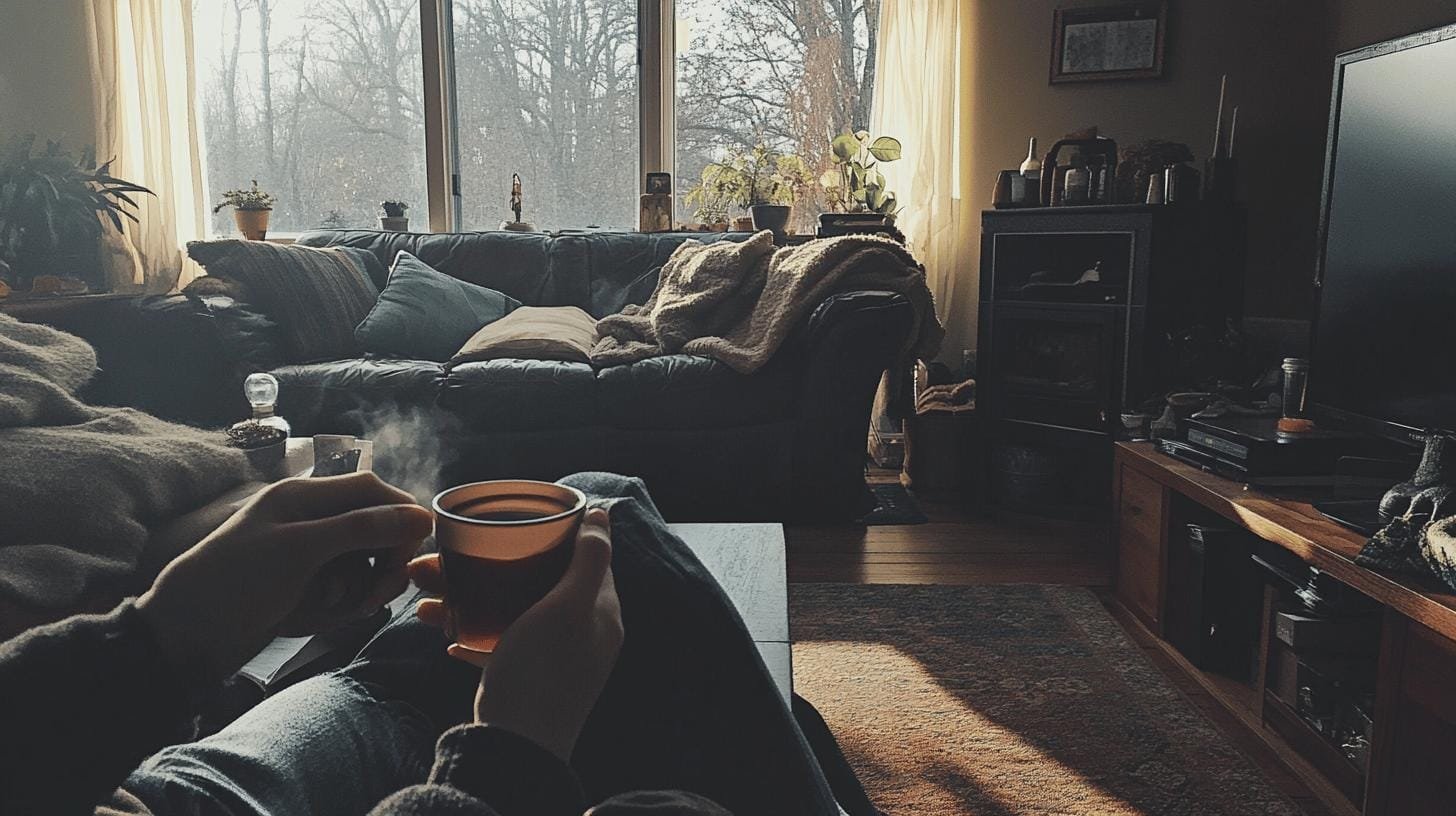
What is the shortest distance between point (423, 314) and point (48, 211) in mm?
1269

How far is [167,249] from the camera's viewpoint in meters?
3.98

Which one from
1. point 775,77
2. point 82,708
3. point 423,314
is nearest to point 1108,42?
point 775,77

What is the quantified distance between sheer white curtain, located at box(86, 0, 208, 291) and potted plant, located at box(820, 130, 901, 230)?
2581mm

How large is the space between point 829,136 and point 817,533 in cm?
196

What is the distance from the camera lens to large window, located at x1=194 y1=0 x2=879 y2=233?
4.21 metres

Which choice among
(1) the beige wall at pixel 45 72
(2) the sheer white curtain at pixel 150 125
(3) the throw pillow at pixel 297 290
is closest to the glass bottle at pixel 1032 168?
(3) the throw pillow at pixel 297 290

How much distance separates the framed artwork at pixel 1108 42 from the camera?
3492 mm

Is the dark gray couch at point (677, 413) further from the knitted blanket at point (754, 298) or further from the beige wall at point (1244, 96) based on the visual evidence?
the beige wall at point (1244, 96)

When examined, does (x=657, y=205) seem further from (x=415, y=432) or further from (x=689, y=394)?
(x=415, y=432)

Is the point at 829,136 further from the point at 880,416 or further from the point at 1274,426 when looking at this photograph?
the point at 1274,426

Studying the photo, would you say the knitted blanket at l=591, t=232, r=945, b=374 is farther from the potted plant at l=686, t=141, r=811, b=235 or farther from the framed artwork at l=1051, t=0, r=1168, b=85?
the framed artwork at l=1051, t=0, r=1168, b=85

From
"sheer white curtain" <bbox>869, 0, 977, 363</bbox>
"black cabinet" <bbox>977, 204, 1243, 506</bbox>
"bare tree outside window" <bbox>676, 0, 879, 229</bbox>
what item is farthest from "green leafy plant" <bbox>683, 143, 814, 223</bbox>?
"black cabinet" <bbox>977, 204, 1243, 506</bbox>

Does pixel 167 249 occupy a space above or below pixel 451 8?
below

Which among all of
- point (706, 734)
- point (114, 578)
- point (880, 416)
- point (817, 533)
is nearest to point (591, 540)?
point (706, 734)
